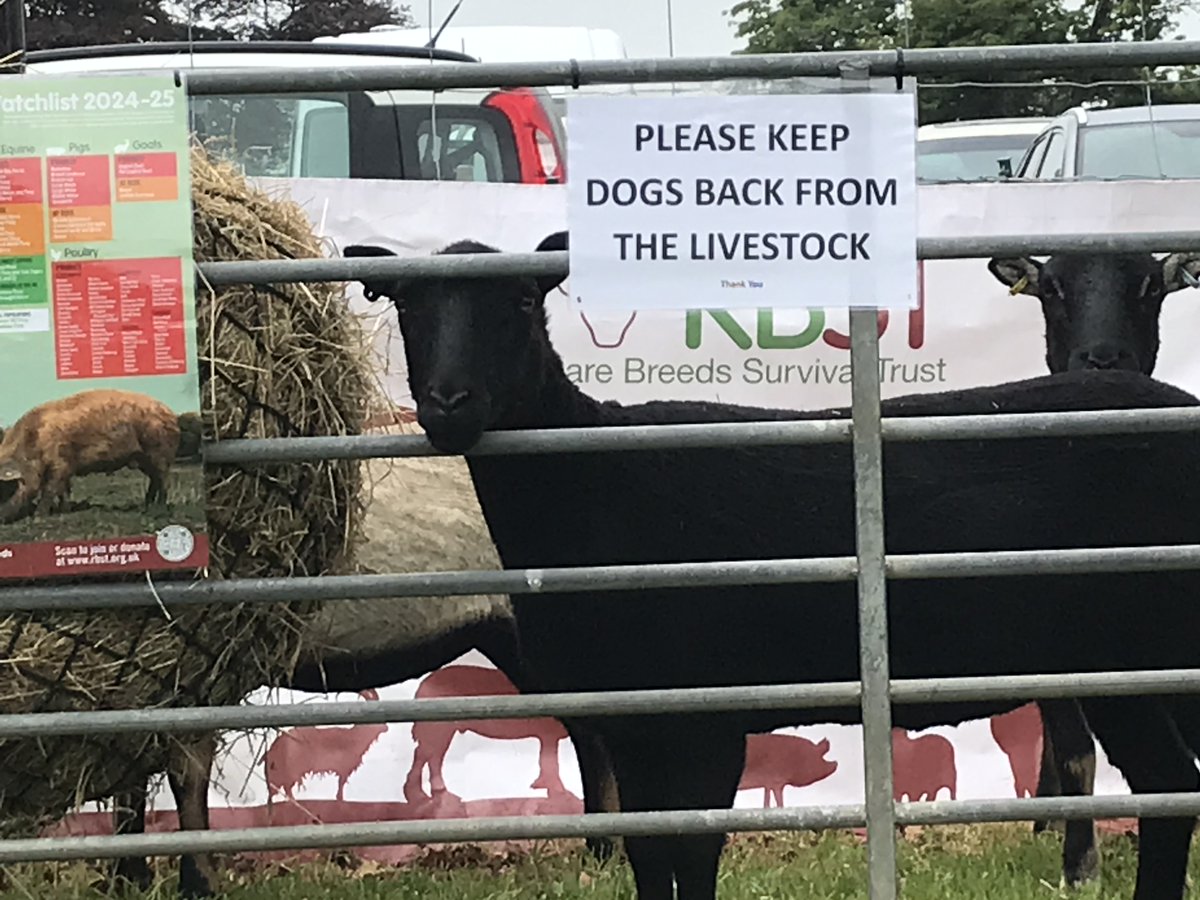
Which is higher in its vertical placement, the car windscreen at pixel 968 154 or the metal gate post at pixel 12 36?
the car windscreen at pixel 968 154

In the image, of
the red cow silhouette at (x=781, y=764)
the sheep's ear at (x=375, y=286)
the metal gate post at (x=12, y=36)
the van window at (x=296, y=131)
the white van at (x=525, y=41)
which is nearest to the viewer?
the metal gate post at (x=12, y=36)

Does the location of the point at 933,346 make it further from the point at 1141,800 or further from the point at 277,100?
the point at 277,100

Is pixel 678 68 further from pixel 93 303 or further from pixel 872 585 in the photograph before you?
pixel 93 303

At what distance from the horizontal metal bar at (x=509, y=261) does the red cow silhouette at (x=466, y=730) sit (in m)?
2.49

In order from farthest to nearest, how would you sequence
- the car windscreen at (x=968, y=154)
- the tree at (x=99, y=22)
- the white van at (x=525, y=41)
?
the tree at (x=99, y=22)
the car windscreen at (x=968, y=154)
the white van at (x=525, y=41)

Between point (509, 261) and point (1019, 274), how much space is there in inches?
111

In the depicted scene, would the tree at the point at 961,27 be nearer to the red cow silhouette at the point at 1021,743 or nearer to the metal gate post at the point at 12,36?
the red cow silhouette at the point at 1021,743

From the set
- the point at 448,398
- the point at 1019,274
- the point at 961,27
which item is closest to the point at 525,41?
the point at 1019,274

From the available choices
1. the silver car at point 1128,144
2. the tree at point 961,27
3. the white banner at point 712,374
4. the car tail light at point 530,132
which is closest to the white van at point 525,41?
the car tail light at point 530,132

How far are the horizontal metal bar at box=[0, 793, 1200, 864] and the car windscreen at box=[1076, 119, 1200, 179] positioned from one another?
5.03 m

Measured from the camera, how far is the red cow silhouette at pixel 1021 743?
5633 mm

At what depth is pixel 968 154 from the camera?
10.6 meters

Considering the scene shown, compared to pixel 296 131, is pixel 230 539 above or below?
below

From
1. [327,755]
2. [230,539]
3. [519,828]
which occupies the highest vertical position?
[230,539]
